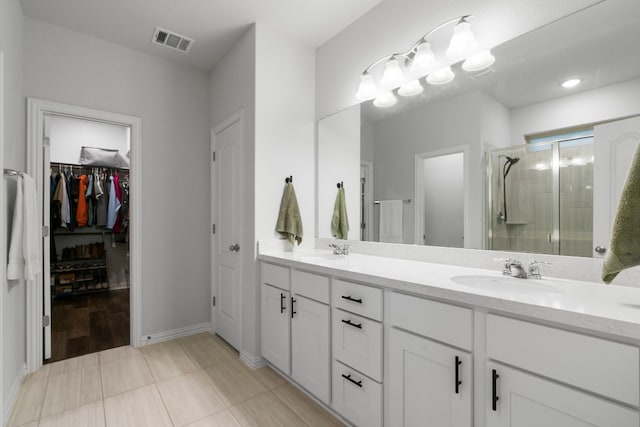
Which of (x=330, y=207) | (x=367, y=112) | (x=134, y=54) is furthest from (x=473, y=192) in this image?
(x=134, y=54)

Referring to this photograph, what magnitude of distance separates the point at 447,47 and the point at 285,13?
121cm

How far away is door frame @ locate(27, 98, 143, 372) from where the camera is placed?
2.23 m

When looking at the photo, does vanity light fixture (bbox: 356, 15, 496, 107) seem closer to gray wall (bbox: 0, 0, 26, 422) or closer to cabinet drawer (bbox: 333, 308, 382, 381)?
cabinet drawer (bbox: 333, 308, 382, 381)

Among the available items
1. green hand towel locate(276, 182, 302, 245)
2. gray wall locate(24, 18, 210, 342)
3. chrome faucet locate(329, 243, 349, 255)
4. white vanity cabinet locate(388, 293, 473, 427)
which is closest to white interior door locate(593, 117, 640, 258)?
white vanity cabinet locate(388, 293, 473, 427)

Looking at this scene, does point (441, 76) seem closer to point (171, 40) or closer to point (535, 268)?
point (535, 268)

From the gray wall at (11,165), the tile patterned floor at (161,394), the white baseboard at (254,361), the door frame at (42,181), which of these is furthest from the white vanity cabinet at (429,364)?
the door frame at (42,181)

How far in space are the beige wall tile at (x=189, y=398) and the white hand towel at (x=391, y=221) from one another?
1.51 m

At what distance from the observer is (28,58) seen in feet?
7.43

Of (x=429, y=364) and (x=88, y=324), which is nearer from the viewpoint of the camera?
(x=429, y=364)

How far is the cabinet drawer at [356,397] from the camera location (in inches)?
56.2

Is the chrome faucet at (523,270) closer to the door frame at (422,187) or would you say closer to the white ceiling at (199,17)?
the door frame at (422,187)

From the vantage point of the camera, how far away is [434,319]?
120 cm

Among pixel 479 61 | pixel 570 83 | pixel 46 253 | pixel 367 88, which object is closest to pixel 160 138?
pixel 46 253

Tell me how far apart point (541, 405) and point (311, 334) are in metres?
1.16
